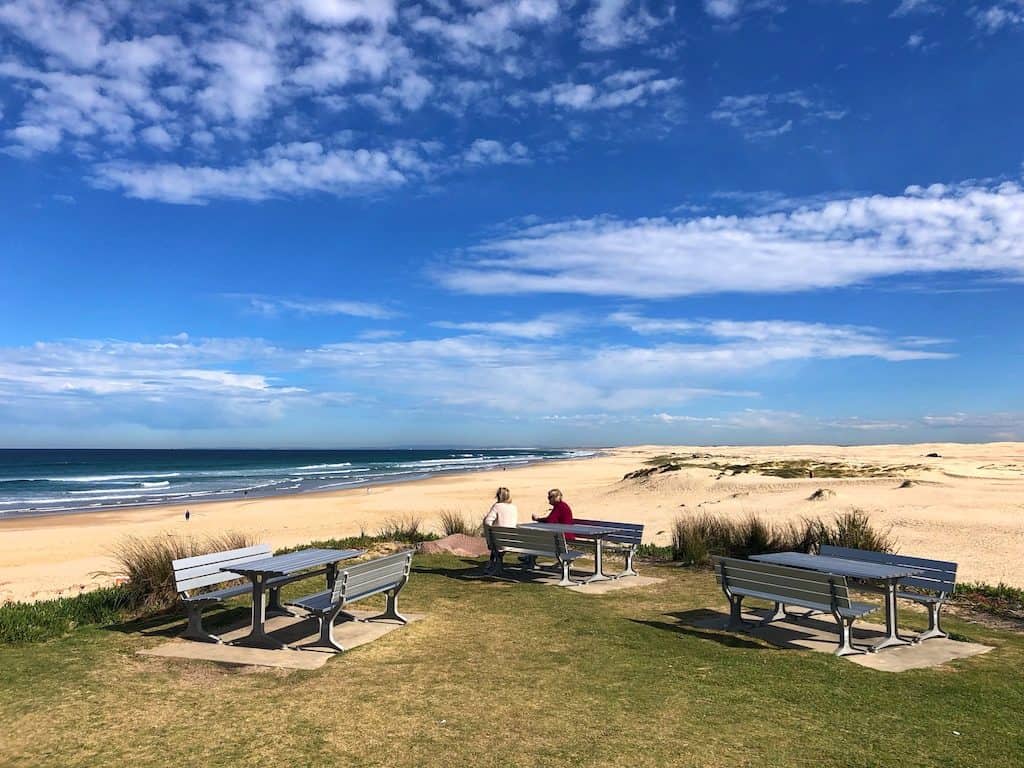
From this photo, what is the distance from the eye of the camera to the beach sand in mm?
12617

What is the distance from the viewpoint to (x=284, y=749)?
408 centimetres

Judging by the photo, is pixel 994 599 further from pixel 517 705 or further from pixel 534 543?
pixel 517 705

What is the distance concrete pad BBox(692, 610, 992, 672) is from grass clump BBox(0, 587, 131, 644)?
5.63 m

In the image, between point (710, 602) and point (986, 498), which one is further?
point (986, 498)

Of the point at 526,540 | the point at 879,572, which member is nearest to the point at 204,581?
the point at 526,540

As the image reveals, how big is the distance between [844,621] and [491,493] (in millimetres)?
26384

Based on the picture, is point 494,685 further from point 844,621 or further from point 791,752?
point 844,621

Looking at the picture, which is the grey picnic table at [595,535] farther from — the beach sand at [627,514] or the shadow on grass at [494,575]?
the beach sand at [627,514]

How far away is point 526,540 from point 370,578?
2.98 metres

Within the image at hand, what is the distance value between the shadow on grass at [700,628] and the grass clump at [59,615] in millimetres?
5073

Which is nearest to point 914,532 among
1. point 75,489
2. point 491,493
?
point 491,493

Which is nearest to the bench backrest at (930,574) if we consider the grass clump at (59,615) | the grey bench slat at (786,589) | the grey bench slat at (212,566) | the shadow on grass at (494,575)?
the grey bench slat at (786,589)

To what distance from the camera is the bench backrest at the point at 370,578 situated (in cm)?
615

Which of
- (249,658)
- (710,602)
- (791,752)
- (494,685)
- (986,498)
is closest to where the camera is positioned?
(791,752)
